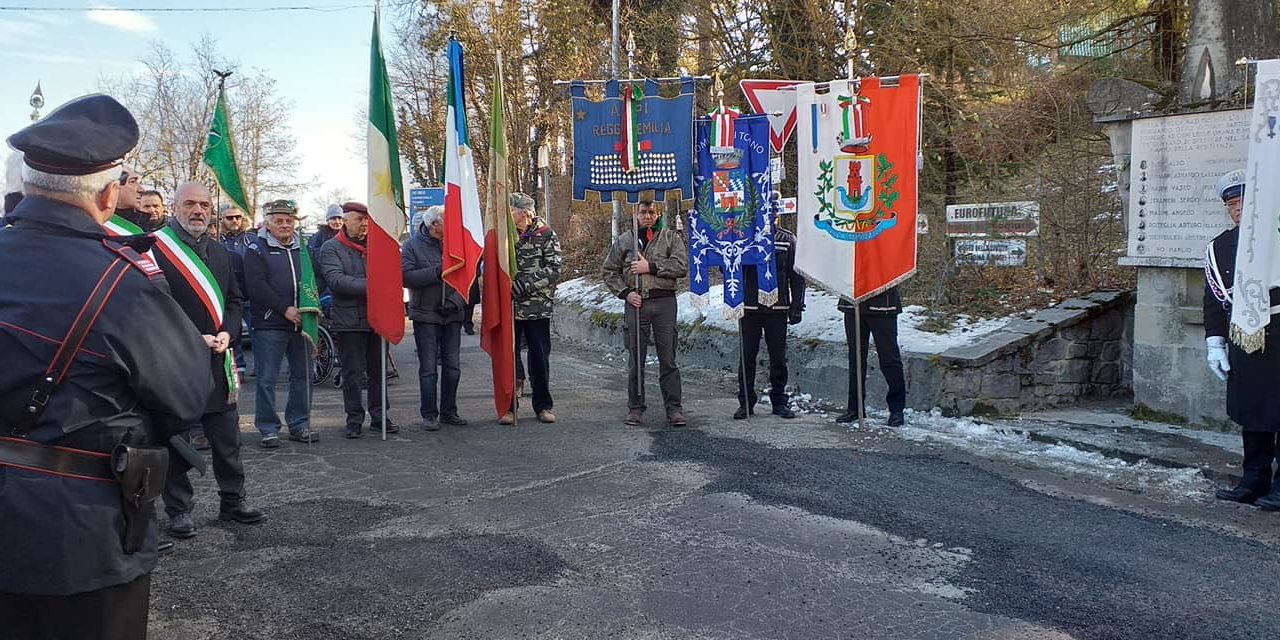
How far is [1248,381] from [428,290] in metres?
5.97

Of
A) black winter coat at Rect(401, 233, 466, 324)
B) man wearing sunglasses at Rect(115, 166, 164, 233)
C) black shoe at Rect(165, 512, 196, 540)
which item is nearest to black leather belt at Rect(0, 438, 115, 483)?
black shoe at Rect(165, 512, 196, 540)

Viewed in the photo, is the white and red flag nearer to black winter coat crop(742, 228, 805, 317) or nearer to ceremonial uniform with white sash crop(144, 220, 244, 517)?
black winter coat crop(742, 228, 805, 317)

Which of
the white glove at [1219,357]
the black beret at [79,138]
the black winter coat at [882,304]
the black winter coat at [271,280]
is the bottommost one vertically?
the white glove at [1219,357]

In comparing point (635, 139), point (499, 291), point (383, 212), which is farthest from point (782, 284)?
point (383, 212)

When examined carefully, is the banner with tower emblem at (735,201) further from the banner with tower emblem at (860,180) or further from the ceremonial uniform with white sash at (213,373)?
the ceremonial uniform with white sash at (213,373)

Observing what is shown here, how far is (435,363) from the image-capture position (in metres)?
7.87

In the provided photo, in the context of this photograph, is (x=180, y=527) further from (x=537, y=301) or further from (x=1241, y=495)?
(x=1241, y=495)

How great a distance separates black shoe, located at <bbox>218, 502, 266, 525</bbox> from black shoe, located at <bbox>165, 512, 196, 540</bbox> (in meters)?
0.26

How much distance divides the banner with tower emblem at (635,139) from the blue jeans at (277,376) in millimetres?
2927

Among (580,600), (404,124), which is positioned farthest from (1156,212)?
(404,124)

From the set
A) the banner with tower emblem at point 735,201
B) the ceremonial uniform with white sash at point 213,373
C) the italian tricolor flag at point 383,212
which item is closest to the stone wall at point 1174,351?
the banner with tower emblem at point 735,201

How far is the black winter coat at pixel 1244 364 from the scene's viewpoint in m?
5.12

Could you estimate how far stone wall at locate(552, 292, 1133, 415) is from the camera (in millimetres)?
7594

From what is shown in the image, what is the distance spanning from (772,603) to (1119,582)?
5.16 ft
